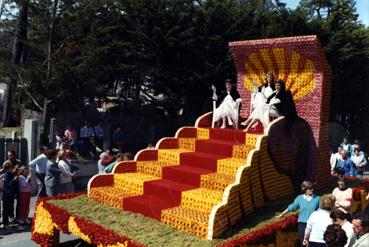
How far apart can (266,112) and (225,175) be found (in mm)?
2127

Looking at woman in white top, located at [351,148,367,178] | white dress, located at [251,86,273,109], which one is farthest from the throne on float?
woman in white top, located at [351,148,367,178]

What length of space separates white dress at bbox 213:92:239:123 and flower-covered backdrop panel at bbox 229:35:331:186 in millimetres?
1274

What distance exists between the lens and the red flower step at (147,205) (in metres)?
8.06

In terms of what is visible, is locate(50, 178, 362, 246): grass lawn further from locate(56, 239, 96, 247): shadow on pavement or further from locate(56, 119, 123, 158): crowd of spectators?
locate(56, 119, 123, 158): crowd of spectators

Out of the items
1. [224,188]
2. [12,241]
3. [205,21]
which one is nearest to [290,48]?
[224,188]

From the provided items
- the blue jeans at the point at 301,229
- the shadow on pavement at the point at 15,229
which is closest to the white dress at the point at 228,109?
the blue jeans at the point at 301,229

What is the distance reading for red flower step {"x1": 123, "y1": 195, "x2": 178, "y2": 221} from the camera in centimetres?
806

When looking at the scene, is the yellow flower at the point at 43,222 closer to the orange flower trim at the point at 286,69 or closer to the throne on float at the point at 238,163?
the throne on float at the point at 238,163

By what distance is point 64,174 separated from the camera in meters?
10.4

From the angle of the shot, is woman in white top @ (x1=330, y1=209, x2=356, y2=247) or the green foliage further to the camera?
the green foliage

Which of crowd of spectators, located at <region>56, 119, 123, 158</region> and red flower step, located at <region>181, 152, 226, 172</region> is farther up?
red flower step, located at <region>181, 152, 226, 172</region>

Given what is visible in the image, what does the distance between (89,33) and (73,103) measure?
294 cm

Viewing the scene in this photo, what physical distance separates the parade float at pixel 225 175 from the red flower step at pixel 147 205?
0.02 meters

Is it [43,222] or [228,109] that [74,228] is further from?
[228,109]
